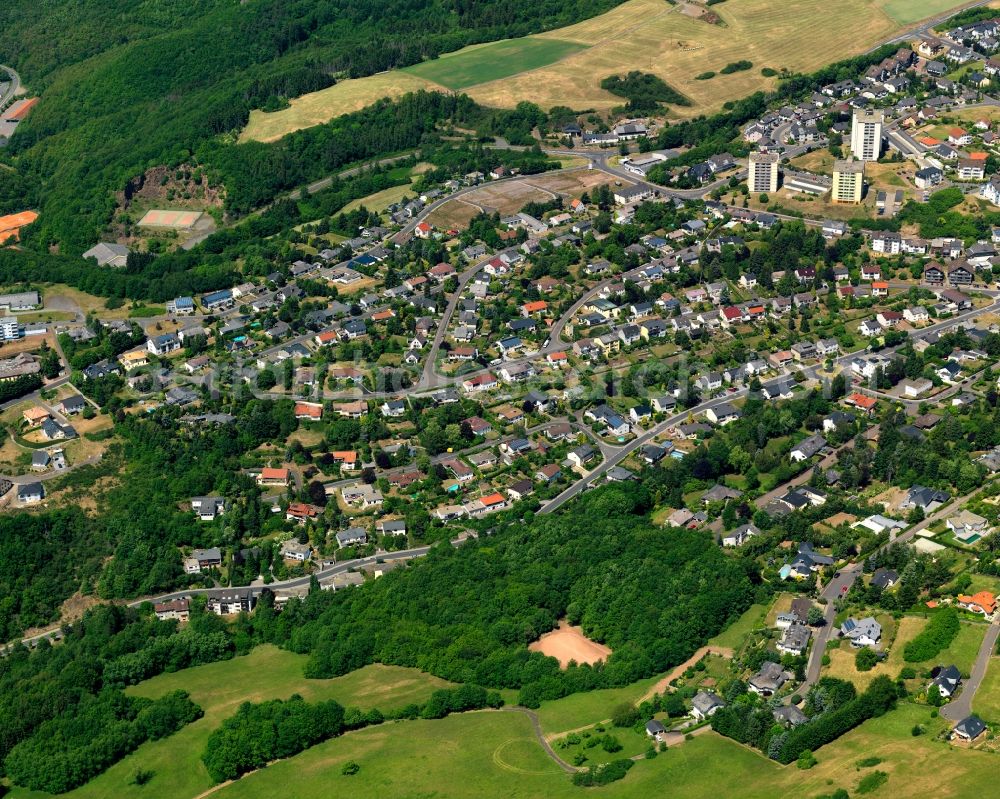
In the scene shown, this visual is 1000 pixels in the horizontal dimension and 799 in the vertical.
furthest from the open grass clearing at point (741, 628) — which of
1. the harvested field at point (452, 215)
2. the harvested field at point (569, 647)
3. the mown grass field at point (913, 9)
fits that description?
the mown grass field at point (913, 9)

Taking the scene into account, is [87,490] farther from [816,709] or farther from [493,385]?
[816,709]

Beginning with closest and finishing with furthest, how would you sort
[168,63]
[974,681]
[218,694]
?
1. [974,681]
2. [218,694]
3. [168,63]

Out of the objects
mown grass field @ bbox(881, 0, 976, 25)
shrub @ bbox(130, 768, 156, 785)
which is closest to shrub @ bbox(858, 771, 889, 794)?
shrub @ bbox(130, 768, 156, 785)

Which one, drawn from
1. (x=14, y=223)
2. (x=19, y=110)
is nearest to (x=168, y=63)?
(x=19, y=110)

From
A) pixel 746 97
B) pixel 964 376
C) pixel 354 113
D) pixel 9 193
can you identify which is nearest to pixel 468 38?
pixel 354 113

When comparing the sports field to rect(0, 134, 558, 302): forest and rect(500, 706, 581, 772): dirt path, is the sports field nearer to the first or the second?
rect(0, 134, 558, 302): forest

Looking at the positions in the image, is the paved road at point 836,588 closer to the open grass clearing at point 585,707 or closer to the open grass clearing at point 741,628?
the open grass clearing at point 741,628

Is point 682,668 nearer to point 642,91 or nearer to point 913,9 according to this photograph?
point 642,91
